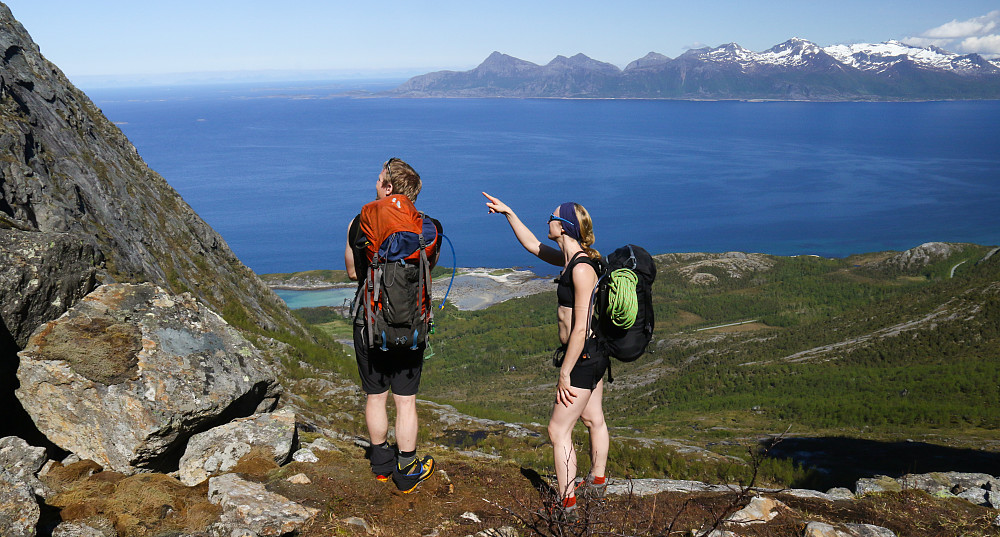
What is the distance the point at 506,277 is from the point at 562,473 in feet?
279

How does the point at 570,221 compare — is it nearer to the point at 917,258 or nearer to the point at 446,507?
the point at 446,507

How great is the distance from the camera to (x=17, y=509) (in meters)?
4.52

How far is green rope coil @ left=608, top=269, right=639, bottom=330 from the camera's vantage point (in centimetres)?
558

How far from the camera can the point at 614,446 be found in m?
17.4

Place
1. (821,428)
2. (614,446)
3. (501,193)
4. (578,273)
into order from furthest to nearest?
1. (501,193)
2. (821,428)
3. (614,446)
4. (578,273)

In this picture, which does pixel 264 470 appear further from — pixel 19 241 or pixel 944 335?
pixel 944 335

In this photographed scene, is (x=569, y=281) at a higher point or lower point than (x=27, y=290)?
higher

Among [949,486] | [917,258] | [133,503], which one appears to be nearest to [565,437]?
[133,503]

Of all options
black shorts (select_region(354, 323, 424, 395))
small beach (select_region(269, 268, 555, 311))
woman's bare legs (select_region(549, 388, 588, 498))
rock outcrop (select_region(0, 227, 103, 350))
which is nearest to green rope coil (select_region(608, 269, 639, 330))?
woman's bare legs (select_region(549, 388, 588, 498))

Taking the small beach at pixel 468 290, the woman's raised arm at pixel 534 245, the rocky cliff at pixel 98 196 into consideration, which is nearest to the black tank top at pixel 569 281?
the woman's raised arm at pixel 534 245

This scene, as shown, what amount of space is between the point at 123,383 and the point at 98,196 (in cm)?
1507

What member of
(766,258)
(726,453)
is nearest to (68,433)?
(726,453)

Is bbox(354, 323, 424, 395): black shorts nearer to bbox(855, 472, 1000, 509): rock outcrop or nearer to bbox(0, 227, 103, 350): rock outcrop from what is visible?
bbox(0, 227, 103, 350): rock outcrop

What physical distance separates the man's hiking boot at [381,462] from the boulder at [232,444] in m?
1.05
